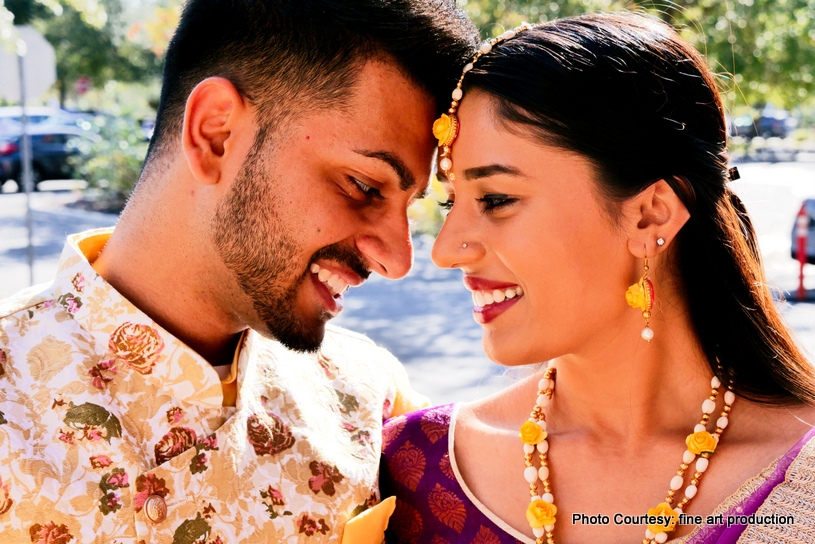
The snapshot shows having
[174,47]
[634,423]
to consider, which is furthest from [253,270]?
[634,423]

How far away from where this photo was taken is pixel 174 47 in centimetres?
251

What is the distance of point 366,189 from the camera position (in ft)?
7.78

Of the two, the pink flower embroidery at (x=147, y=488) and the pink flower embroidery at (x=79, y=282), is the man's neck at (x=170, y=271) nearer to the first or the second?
the pink flower embroidery at (x=79, y=282)

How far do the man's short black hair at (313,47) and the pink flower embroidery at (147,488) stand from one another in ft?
3.02

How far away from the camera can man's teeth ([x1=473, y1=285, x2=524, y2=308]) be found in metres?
2.17

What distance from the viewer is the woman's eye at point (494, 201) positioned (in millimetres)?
2143

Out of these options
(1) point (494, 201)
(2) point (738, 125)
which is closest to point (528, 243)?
(1) point (494, 201)

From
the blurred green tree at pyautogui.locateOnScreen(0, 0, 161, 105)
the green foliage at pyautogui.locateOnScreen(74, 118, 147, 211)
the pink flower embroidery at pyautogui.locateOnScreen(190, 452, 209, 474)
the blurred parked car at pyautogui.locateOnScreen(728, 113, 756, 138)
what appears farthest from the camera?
the blurred green tree at pyautogui.locateOnScreen(0, 0, 161, 105)

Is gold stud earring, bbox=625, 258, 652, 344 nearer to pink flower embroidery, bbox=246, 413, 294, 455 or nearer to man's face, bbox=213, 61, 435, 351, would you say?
man's face, bbox=213, 61, 435, 351

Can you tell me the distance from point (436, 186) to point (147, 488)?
33.0 ft

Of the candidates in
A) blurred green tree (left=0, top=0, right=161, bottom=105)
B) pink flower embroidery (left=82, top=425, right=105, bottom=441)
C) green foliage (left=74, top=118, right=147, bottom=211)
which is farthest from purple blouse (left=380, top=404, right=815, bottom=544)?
blurred green tree (left=0, top=0, right=161, bottom=105)

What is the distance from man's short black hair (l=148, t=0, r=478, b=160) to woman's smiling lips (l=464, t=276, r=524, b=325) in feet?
1.62

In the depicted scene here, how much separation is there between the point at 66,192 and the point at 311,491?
721 inches

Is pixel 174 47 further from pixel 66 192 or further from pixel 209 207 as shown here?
pixel 66 192
